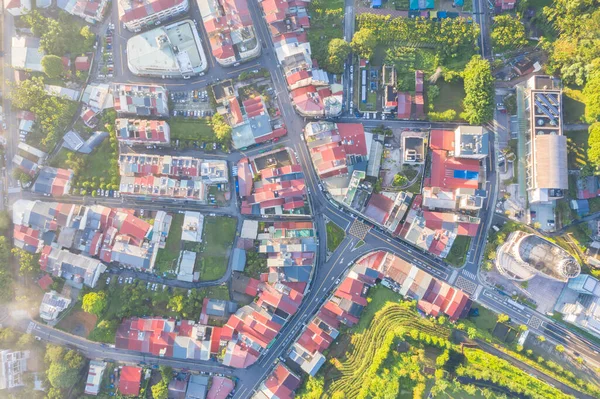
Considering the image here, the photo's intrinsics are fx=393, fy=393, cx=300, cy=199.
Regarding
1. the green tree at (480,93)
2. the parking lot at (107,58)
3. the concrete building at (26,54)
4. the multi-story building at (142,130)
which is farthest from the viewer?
the parking lot at (107,58)

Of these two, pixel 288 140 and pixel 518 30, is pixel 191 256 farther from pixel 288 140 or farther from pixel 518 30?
pixel 518 30

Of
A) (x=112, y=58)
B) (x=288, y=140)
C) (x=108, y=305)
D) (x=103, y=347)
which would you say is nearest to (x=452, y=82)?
(x=288, y=140)

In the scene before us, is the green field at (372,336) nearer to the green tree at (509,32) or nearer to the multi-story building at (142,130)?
the multi-story building at (142,130)

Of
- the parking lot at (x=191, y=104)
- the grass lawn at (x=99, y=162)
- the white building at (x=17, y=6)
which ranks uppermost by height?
the white building at (x=17, y=6)

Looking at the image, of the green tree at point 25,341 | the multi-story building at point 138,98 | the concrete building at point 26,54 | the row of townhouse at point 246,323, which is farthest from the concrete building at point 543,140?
the green tree at point 25,341

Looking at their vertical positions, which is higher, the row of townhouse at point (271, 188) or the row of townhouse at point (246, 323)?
the row of townhouse at point (271, 188)

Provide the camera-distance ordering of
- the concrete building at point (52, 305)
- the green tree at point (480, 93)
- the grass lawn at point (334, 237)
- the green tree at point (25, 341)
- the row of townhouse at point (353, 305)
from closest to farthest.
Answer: the row of townhouse at point (353, 305)
the green tree at point (480, 93)
the concrete building at point (52, 305)
the green tree at point (25, 341)
the grass lawn at point (334, 237)
